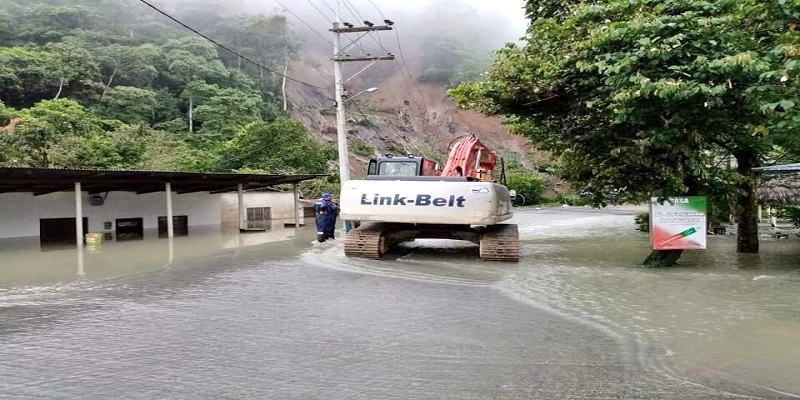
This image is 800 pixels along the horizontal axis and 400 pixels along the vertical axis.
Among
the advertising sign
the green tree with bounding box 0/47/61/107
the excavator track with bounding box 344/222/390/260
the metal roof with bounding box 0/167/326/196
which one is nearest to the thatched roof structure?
the advertising sign

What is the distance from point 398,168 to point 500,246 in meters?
3.39

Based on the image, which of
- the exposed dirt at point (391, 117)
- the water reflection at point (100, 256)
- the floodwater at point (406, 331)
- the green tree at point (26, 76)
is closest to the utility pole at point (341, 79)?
the water reflection at point (100, 256)

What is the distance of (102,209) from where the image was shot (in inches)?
1043

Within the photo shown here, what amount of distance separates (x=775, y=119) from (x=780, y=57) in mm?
922

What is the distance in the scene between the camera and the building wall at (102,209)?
2392cm

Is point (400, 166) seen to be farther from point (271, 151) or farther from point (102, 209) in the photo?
point (271, 151)

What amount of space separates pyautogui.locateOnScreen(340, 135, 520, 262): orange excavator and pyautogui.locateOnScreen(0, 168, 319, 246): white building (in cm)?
1012

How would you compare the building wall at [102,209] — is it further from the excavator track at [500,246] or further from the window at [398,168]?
the excavator track at [500,246]

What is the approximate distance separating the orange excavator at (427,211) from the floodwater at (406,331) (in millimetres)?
674

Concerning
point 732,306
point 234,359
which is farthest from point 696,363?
point 234,359

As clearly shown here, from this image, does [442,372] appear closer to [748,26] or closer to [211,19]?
[748,26]

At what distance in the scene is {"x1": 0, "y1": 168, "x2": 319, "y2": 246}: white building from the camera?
20672mm

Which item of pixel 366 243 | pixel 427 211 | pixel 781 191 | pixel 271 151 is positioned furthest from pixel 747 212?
pixel 271 151

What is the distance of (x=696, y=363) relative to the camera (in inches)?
215
